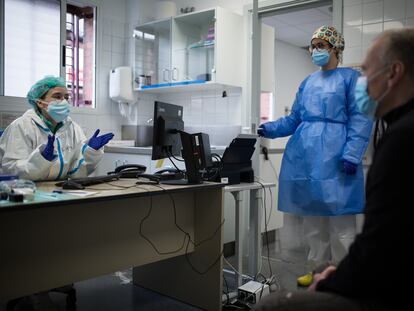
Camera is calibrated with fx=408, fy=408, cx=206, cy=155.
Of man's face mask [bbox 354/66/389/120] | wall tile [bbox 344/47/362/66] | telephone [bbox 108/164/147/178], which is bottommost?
telephone [bbox 108/164/147/178]

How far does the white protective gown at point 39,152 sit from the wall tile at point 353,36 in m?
2.01

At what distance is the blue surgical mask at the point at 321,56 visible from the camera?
2.57m

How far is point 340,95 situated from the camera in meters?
2.52

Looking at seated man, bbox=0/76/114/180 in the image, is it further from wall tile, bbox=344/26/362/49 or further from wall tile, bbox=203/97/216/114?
wall tile, bbox=344/26/362/49

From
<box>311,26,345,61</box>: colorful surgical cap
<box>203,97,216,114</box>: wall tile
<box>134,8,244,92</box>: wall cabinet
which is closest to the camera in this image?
<box>311,26,345,61</box>: colorful surgical cap

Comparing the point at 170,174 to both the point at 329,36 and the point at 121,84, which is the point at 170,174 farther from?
the point at 121,84

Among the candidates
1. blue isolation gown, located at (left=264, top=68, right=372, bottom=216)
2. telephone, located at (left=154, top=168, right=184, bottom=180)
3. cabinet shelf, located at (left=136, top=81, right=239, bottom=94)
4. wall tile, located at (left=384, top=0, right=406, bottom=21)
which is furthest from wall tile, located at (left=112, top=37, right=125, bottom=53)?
wall tile, located at (left=384, top=0, right=406, bottom=21)

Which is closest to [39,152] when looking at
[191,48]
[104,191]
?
[104,191]

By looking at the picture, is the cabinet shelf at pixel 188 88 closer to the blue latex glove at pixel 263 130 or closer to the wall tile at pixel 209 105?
the wall tile at pixel 209 105

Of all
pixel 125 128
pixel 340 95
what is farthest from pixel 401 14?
pixel 125 128

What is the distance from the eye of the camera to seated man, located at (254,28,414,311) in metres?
0.97

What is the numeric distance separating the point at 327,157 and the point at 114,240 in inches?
53.3

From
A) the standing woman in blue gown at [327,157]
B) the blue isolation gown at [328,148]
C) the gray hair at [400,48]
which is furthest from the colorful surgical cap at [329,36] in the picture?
the gray hair at [400,48]

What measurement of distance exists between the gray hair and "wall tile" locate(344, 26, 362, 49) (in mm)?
2101
